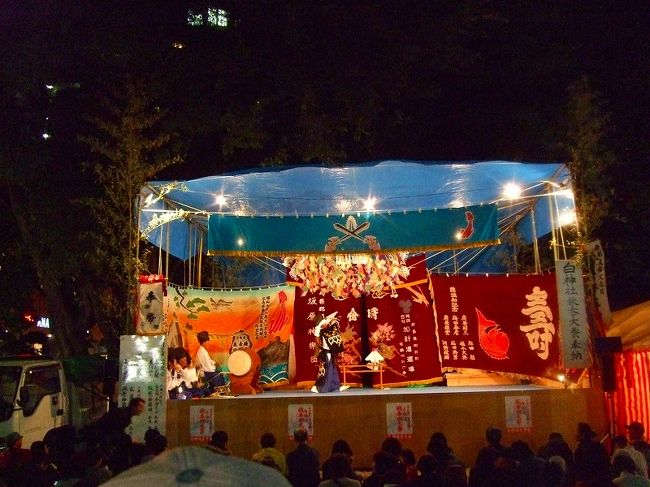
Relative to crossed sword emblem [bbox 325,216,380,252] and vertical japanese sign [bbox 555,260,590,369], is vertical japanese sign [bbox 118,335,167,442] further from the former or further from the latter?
vertical japanese sign [bbox 555,260,590,369]

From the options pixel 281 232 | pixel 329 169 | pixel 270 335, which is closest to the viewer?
pixel 329 169

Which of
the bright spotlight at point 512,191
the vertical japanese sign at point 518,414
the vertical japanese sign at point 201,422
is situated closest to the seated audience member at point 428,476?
the vertical japanese sign at point 518,414

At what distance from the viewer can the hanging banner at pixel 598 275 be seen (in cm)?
1025

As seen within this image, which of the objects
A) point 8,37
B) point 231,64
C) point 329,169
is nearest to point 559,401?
point 329,169

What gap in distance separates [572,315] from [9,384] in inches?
335

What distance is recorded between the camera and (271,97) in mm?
11398

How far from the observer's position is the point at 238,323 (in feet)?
43.9

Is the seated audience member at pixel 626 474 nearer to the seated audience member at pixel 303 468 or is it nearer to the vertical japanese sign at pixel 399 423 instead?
the seated audience member at pixel 303 468

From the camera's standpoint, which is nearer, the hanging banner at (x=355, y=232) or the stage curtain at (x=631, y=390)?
the stage curtain at (x=631, y=390)

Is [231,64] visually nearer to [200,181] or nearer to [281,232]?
[200,181]

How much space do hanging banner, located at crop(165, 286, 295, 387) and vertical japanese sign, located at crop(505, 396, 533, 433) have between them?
16.6 feet

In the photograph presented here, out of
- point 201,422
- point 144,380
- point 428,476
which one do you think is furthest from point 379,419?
point 428,476

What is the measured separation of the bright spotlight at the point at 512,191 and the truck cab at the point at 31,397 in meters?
8.08

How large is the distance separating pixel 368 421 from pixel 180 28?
7.21 metres
